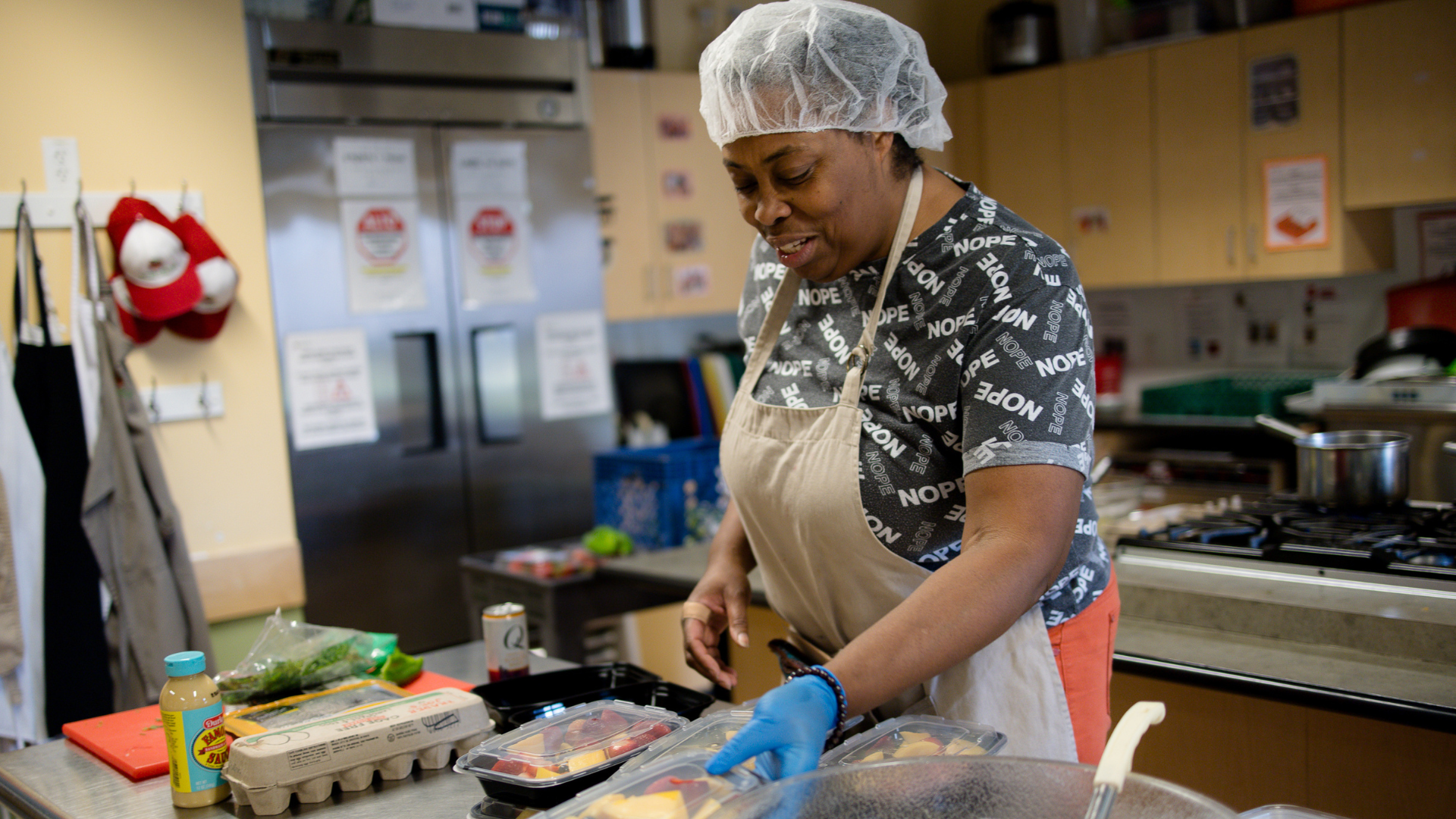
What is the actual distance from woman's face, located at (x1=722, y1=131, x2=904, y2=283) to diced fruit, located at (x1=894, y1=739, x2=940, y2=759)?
61cm

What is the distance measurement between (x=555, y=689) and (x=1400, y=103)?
3636mm

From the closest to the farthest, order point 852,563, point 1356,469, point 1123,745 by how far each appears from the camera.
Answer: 1. point 1123,745
2. point 852,563
3. point 1356,469

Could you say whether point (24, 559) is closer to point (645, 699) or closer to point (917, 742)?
point (645, 699)

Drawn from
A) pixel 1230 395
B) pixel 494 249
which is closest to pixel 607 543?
pixel 494 249

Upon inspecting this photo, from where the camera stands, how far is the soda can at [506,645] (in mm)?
1710

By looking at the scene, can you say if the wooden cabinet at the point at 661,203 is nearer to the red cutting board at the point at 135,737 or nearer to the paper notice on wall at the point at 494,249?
the paper notice on wall at the point at 494,249

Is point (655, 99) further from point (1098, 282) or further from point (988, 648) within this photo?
point (988, 648)

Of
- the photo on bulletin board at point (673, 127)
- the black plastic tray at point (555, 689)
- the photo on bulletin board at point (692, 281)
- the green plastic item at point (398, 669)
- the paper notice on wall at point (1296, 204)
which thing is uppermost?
the photo on bulletin board at point (673, 127)

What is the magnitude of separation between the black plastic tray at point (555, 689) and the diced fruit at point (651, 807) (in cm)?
42

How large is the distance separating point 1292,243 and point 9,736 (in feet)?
13.6

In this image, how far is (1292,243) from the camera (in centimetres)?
416

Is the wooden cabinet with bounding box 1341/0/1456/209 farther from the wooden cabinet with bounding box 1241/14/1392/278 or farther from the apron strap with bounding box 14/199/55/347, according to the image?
the apron strap with bounding box 14/199/55/347

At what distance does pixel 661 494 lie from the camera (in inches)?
120

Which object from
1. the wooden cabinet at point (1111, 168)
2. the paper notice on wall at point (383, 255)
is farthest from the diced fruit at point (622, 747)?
the wooden cabinet at point (1111, 168)
